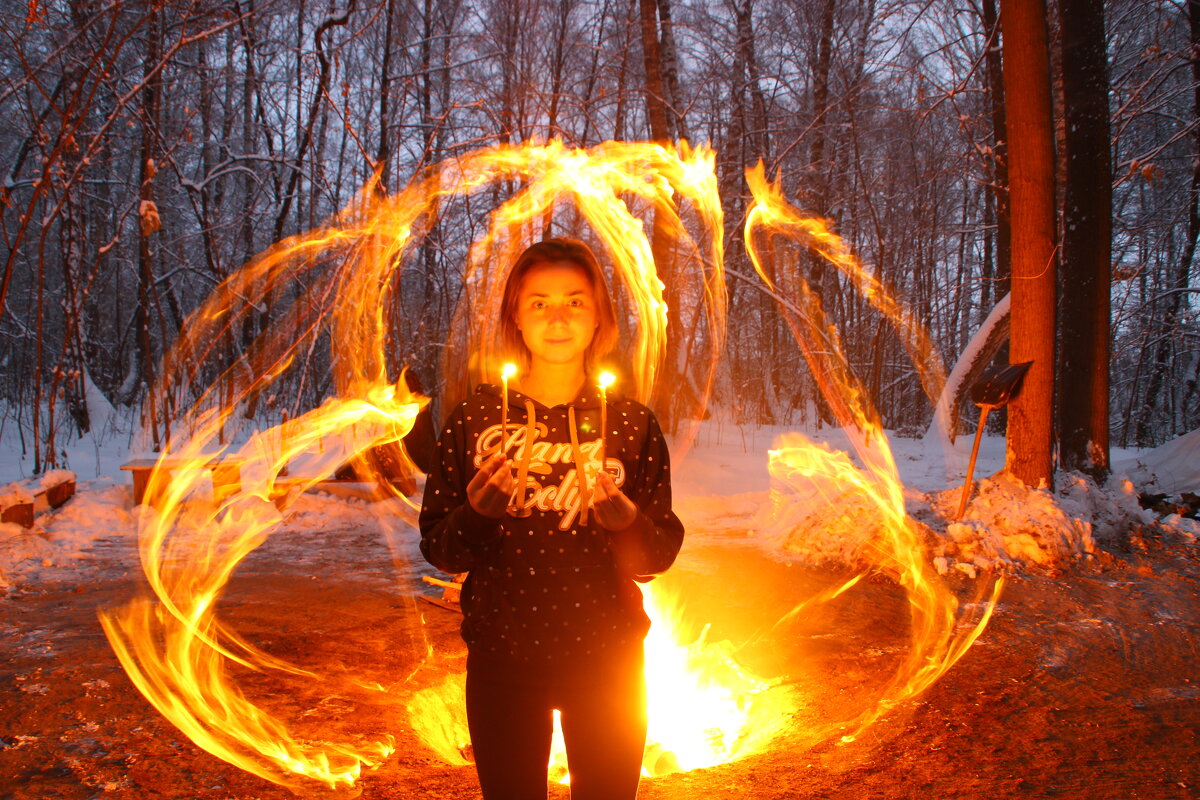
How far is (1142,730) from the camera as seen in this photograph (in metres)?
Result: 3.76

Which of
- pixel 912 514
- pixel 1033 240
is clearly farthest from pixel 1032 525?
pixel 1033 240

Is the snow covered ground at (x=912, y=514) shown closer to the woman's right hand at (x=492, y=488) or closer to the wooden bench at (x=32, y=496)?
the wooden bench at (x=32, y=496)

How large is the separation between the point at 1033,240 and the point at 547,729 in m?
7.84

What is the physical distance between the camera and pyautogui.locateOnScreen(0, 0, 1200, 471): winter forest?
11492 millimetres

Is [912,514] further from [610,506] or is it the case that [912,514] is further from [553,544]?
[610,506]

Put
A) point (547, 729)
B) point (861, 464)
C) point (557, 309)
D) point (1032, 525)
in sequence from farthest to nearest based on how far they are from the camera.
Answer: point (861, 464) → point (1032, 525) → point (557, 309) → point (547, 729)

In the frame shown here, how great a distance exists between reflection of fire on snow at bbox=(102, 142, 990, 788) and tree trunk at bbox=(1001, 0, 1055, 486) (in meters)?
1.46

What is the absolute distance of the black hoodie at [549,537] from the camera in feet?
6.32

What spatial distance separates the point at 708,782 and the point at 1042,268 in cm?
671

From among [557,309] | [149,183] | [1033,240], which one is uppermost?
[149,183]

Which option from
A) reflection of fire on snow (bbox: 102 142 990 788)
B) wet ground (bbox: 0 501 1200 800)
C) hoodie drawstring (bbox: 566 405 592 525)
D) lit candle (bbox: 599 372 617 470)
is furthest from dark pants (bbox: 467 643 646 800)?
wet ground (bbox: 0 501 1200 800)

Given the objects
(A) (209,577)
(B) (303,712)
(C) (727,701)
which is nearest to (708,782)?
(C) (727,701)

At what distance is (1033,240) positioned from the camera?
25.7 feet

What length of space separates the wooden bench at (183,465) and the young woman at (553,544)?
8.30 metres
